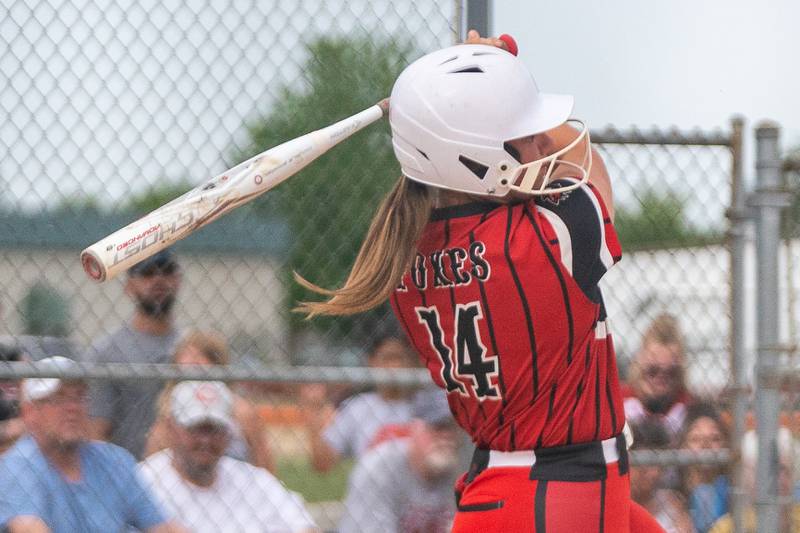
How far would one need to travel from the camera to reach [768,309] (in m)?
4.05

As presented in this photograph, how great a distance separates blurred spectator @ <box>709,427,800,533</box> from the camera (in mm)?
4156

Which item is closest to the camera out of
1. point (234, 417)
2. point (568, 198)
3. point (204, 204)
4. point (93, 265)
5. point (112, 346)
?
point (93, 265)

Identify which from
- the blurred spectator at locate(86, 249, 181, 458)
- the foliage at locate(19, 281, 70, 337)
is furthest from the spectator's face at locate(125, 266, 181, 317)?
the foliage at locate(19, 281, 70, 337)

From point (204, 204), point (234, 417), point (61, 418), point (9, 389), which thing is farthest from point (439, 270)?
point (9, 389)

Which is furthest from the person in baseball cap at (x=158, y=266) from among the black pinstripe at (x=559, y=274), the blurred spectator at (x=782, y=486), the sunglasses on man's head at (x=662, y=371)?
the blurred spectator at (x=782, y=486)

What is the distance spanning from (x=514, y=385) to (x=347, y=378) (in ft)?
3.52

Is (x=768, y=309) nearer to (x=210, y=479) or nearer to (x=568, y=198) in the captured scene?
(x=568, y=198)

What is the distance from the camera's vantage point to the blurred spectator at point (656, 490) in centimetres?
438

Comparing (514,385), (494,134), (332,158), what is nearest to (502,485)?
(514,385)

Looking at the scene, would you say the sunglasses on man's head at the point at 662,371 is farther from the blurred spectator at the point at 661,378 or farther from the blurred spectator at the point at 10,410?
the blurred spectator at the point at 10,410

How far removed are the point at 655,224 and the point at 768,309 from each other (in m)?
0.50

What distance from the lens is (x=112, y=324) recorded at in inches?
157

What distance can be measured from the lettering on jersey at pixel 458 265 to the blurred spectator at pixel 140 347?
58.6 inches

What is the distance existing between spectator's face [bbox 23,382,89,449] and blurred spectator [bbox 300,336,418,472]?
0.82 meters
